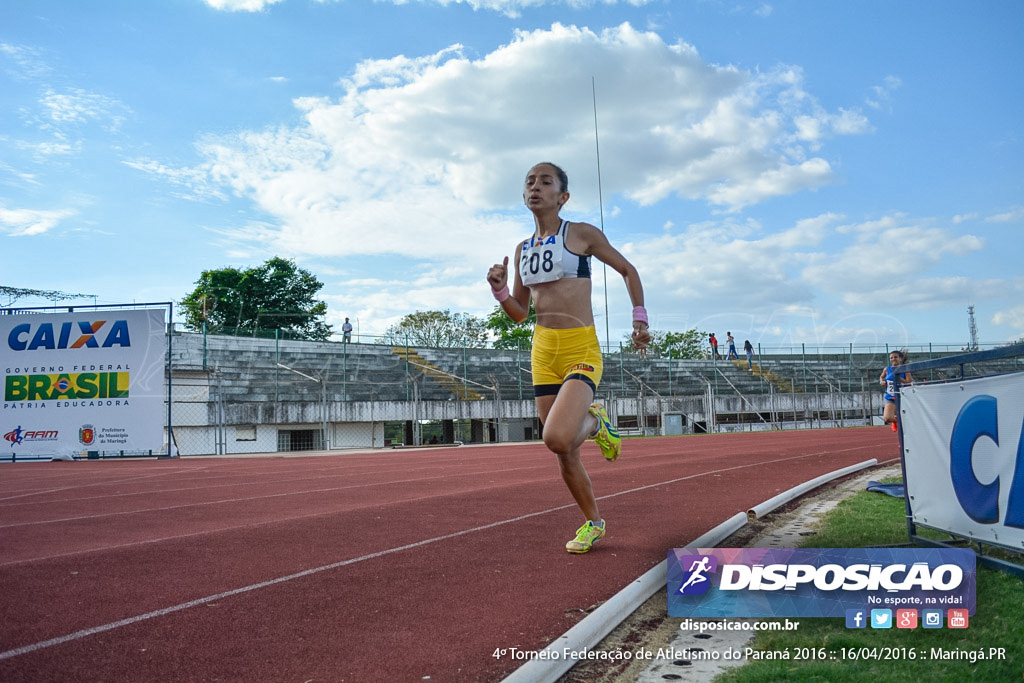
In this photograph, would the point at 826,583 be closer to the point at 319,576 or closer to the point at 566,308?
the point at 566,308

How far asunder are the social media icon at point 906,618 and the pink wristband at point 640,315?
194 cm

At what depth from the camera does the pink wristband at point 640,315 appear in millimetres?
4184

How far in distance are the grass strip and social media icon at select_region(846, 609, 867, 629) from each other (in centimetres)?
2

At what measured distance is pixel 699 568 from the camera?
12.1 ft

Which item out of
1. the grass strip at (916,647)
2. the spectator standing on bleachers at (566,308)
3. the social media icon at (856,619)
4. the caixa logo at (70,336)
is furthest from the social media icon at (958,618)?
the caixa logo at (70,336)

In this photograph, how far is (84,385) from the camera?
60.3ft

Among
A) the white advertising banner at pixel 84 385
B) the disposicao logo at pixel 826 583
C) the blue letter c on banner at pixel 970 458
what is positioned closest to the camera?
the disposicao logo at pixel 826 583

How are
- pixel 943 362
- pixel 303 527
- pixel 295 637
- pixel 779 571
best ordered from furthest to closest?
1. pixel 303 527
2. pixel 943 362
3. pixel 779 571
4. pixel 295 637

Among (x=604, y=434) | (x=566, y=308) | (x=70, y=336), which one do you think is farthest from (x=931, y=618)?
(x=70, y=336)

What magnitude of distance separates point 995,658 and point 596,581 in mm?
1723

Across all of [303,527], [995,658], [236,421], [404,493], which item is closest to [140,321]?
[236,421]

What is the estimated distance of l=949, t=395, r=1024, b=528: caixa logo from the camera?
3250 millimetres

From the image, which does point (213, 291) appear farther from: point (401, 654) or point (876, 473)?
point (401, 654)

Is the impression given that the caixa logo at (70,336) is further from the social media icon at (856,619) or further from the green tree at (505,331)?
the green tree at (505,331)
